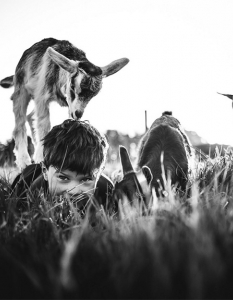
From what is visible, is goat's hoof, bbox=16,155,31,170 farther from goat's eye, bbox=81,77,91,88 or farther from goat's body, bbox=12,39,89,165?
goat's eye, bbox=81,77,91,88

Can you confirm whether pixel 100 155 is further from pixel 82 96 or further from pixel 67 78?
pixel 67 78

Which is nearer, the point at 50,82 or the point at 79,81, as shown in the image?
the point at 79,81

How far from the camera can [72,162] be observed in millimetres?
2377

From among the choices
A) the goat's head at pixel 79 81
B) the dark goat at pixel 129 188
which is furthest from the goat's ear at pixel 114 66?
the dark goat at pixel 129 188

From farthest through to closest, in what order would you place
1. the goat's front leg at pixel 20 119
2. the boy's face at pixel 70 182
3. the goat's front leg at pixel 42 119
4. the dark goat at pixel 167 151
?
1. the goat's front leg at pixel 20 119
2. the goat's front leg at pixel 42 119
3. the dark goat at pixel 167 151
4. the boy's face at pixel 70 182

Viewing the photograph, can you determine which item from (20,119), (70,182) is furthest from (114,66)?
(70,182)

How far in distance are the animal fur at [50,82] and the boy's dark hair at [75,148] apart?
4.78 feet

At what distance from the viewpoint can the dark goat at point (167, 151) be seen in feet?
8.87

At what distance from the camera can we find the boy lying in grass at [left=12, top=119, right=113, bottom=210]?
2.34 meters

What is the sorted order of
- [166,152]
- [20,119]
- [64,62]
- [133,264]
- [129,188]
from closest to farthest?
[133,264] → [129,188] → [166,152] → [64,62] → [20,119]

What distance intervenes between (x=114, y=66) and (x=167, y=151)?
2270mm

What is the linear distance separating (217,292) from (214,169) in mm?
2025

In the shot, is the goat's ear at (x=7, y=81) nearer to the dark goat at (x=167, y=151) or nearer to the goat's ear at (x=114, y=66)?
the goat's ear at (x=114, y=66)

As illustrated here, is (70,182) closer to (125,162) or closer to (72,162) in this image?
(72,162)
